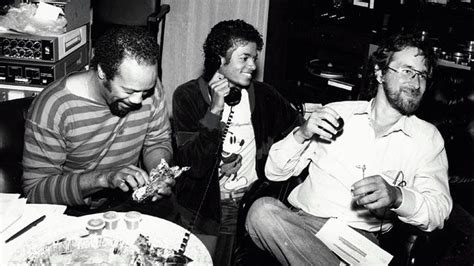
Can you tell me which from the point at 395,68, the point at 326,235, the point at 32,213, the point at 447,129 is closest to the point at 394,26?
the point at 447,129

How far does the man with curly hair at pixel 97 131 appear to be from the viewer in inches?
74.2

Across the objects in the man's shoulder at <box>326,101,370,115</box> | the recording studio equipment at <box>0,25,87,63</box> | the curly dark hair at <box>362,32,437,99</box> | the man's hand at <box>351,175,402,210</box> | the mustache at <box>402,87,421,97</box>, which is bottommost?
the man's hand at <box>351,175,402,210</box>

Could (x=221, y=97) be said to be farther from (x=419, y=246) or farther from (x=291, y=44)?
(x=291, y=44)

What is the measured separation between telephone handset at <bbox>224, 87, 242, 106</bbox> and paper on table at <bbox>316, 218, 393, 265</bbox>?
0.91m

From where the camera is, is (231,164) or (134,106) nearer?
(134,106)

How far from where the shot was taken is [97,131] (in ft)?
7.03

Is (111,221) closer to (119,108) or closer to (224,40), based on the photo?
(119,108)

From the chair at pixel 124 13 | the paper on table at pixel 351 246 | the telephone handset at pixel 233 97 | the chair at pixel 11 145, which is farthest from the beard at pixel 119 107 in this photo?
the chair at pixel 124 13

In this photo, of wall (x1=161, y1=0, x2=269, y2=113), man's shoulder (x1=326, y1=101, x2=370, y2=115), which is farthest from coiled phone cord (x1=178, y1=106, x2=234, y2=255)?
wall (x1=161, y1=0, x2=269, y2=113)

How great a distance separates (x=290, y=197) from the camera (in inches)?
96.3

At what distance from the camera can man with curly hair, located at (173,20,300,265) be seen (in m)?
2.48

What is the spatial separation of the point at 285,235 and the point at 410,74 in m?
0.93

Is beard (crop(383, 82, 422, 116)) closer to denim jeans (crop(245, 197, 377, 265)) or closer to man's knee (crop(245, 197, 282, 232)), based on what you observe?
denim jeans (crop(245, 197, 377, 265))

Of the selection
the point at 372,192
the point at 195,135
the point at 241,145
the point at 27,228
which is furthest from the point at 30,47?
the point at 372,192
